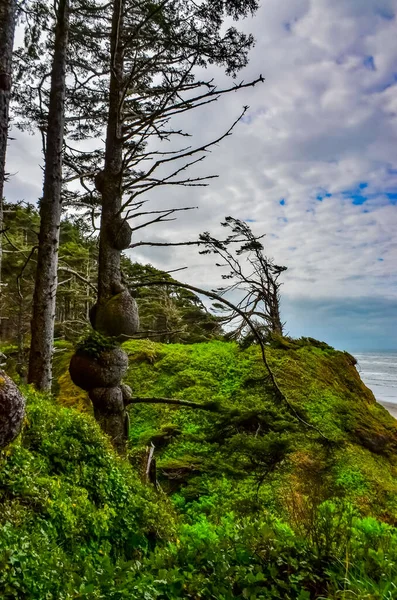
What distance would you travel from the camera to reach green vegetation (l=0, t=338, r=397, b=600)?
2283 mm

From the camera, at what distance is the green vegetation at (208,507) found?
2283mm

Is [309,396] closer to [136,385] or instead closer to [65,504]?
[136,385]

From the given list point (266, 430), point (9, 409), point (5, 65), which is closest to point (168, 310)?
point (266, 430)

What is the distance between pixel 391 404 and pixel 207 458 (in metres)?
22.8

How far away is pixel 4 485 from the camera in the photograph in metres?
2.97

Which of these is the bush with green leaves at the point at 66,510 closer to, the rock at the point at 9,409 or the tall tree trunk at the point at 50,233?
the rock at the point at 9,409

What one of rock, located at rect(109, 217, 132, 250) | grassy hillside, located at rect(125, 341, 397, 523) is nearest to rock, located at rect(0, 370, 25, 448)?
rock, located at rect(109, 217, 132, 250)

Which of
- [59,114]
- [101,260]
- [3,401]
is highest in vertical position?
[59,114]

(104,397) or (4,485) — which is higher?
(104,397)

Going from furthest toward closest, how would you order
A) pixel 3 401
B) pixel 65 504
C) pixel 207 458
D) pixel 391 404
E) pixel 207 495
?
pixel 391 404 < pixel 207 458 < pixel 207 495 < pixel 65 504 < pixel 3 401

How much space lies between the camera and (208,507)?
5.88m

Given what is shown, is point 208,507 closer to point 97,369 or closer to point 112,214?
point 97,369

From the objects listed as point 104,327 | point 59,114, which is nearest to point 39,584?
point 104,327

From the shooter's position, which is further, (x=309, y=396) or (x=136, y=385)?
(x=136, y=385)
